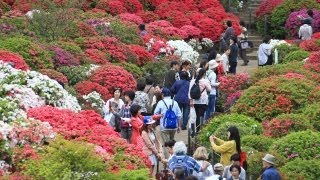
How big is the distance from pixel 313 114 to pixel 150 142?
4341mm

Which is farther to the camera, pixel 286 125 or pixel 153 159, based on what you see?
pixel 286 125

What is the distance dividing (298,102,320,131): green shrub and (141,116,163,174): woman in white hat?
12.7 ft

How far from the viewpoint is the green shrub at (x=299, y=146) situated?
57.7 ft

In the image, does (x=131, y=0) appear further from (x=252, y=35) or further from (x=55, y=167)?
(x=55, y=167)

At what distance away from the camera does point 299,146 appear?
17.7 metres

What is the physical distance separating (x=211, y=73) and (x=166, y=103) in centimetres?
368

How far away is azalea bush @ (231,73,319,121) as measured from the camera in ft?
70.4

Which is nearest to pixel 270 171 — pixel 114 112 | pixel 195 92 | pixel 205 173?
pixel 205 173

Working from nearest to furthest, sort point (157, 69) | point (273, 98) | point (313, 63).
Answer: point (273, 98), point (313, 63), point (157, 69)

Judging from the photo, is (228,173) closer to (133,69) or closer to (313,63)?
(313,63)

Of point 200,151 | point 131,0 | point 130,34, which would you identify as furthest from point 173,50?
point 200,151

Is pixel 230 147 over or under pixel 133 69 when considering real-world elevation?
over

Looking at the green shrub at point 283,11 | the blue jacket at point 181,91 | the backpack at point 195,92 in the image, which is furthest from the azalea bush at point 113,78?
the green shrub at point 283,11

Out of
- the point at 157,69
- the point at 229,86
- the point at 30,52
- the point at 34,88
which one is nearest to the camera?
the point at 34,88
